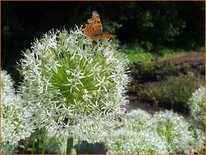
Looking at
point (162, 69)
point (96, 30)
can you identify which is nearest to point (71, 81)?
point (96, 30)

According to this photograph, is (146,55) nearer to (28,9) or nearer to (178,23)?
(178,23)

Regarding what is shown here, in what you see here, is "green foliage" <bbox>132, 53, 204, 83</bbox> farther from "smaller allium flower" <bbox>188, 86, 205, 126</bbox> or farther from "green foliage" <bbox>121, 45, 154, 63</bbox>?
"smaller allium flower" <bbox>188, 86, 205, 126</bbox>

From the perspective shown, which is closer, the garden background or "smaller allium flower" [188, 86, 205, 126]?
"smaller allium flower" [188, 86, 205, 126]

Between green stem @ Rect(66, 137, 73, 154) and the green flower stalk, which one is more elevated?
the green flower stalk

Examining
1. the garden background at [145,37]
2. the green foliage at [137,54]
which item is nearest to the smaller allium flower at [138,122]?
the garden background at [145,37]

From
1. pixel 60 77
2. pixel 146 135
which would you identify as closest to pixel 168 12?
pixel 146 135

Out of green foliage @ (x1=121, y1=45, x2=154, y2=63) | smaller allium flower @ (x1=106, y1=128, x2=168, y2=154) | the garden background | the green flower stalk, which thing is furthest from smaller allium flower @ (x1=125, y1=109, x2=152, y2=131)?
green foliage @ (x1=121, y1=45, x2=154, y2=63)
